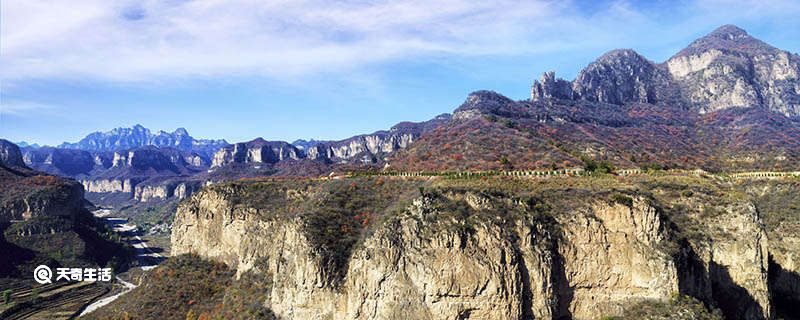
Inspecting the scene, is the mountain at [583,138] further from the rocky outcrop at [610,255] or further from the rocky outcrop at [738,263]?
the rocky outcrop at [610,255]

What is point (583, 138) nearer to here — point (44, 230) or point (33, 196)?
point (44, 230)

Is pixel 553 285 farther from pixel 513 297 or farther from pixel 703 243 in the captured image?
pixel 703 243

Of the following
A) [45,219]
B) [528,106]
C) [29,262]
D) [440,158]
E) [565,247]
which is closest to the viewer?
[565,247]

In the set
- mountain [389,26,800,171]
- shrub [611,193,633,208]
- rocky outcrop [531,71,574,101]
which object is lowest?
shrub [611,193,633,208]

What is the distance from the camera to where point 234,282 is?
263 feet

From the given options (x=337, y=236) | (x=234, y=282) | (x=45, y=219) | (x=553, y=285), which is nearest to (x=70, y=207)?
(x=45, y=219)

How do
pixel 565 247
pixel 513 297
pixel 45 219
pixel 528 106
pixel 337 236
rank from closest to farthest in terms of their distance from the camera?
pixel 513 297 < pixel 565 247 < pixel 337 236 < pixel 45 219 < pixel 528 106

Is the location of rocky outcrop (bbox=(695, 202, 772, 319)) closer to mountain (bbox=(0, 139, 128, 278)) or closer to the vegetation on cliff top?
the vegetation on cliff top

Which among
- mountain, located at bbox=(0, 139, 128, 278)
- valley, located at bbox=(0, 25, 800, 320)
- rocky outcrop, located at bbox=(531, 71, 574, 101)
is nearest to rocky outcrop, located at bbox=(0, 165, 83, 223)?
mountain, located at bbox=(0, 139, 128, 278)

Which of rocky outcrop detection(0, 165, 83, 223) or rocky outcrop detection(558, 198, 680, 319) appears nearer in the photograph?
rocky outcrop detection(558, 198, 680, 319)

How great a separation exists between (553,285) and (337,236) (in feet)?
91.4

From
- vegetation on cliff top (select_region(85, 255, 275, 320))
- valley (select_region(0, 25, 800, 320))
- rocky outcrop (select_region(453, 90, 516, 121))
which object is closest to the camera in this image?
valley (select_region(0, 25, 800, 320))

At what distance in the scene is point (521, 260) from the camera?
189 ft

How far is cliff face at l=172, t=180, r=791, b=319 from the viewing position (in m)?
55.8
